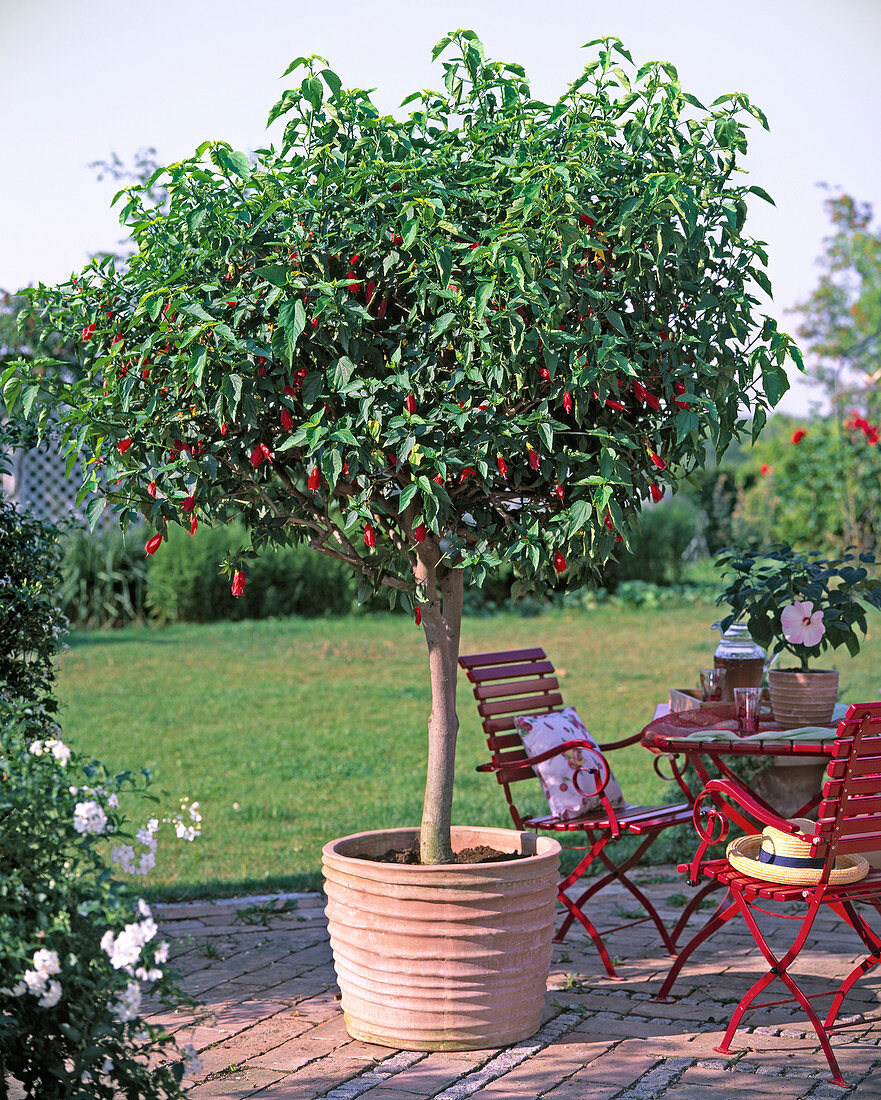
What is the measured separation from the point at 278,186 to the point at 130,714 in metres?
5.91

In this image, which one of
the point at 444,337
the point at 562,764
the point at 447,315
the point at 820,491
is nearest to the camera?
the point at 447,315

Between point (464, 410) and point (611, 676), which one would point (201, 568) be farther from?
point (464, 410)

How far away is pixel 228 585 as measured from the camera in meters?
12.0

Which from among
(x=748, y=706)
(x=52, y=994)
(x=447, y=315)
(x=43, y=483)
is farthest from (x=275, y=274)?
(x=43, y=483)

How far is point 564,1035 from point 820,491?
41.8 ft

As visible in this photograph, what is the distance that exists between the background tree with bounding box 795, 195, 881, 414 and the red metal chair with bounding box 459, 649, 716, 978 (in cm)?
1794

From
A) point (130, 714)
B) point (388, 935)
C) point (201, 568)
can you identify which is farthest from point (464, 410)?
point (201, 568)

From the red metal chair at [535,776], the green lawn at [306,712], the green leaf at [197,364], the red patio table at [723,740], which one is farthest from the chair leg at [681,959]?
the green leaf at [197,364]

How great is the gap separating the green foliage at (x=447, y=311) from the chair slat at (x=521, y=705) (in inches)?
50.0

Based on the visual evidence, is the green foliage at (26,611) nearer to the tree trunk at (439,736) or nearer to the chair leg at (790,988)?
the tree trunk at (439,736)

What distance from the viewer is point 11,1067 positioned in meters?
2.19

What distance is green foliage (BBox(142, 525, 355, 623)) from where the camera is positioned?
39.0ft

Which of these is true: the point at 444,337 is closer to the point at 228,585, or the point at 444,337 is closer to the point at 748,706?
the point at 748,706

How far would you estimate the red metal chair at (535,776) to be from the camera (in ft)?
12.7
